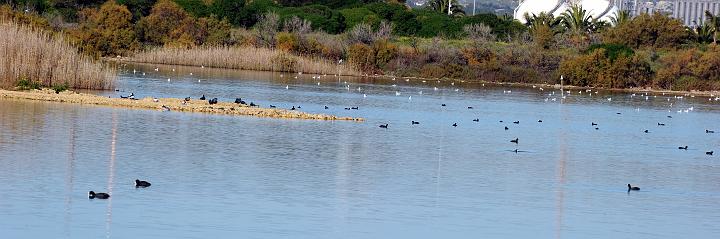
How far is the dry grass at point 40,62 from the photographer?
41594 millimetres

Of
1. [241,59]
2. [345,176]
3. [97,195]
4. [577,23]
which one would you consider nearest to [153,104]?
[345,176]

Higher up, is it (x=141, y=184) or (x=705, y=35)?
(x=705, y=35)

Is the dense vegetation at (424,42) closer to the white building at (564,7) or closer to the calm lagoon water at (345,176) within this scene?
the white building at (564,7)

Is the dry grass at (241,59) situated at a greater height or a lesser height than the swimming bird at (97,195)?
greater

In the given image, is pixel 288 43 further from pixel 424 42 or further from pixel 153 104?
pixel 153 104

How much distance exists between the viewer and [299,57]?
259ft

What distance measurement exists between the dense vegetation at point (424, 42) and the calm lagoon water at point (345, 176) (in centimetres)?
3345

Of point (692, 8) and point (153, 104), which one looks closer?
point (153, 104)

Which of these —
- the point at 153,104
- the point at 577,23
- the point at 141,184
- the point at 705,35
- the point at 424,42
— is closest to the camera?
the point at 141,184

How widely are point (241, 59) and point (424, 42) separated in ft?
65.2

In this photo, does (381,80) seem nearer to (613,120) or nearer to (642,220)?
(613,120)

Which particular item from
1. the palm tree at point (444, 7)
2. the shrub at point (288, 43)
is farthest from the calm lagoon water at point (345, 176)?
the palm tree at point (444, 7)

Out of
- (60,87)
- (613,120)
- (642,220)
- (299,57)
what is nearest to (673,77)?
(299,57)

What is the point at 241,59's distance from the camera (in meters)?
74.4
